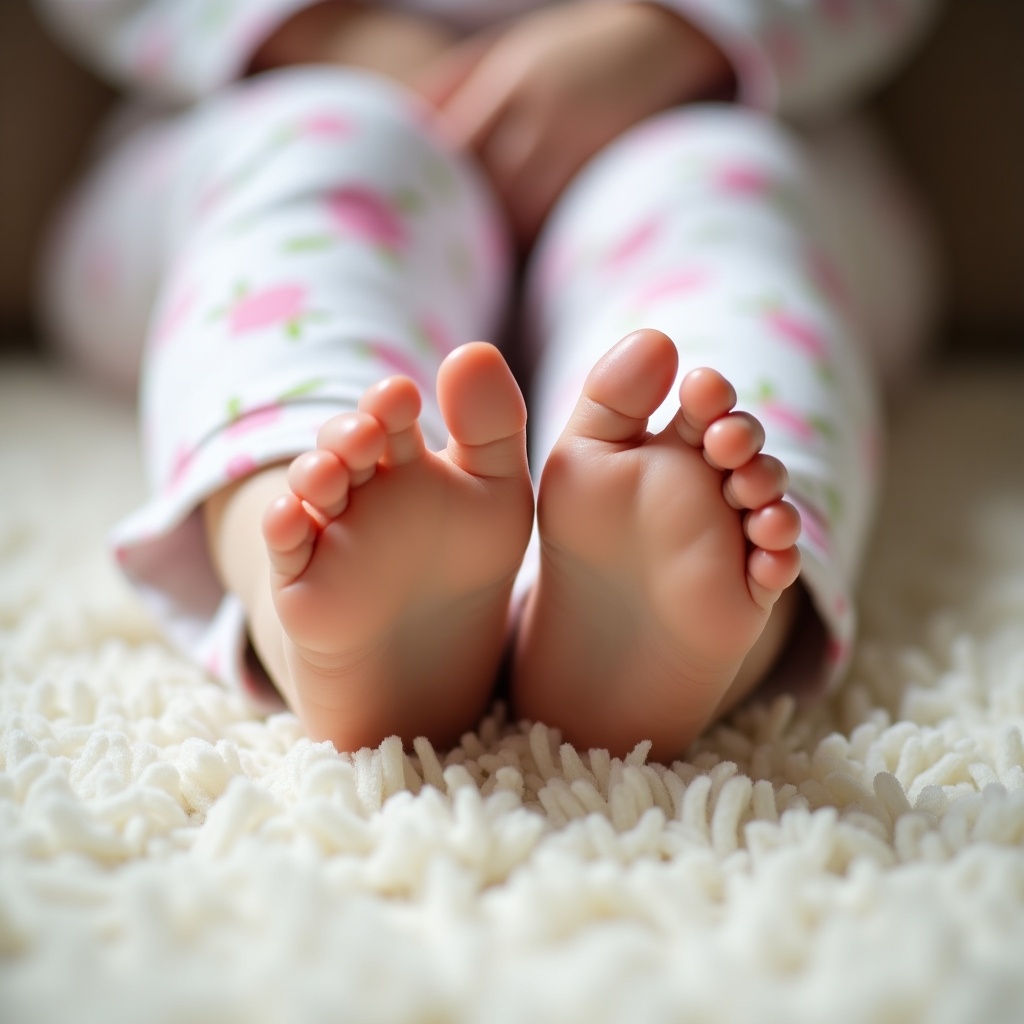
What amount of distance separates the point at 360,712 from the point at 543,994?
0.16 metres

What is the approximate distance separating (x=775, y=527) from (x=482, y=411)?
0.36 ft

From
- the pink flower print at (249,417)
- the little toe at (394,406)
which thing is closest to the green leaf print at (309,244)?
the pink flower print at (249,417)

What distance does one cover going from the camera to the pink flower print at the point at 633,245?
660 millimetres

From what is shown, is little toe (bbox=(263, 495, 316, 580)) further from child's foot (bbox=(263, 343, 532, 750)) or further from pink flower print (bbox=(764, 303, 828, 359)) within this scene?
pink flower print (bbox=(764, 303, 828, 359))

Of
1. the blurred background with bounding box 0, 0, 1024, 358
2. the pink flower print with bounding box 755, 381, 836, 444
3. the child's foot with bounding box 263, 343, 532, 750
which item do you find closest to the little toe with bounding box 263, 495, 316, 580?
the child's foot with bounding box 263, 343, 532, 750

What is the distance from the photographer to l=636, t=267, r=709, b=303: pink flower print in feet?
1.93

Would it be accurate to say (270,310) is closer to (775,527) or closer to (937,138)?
(775,527)

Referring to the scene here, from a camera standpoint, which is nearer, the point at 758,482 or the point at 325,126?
the point at 758,482

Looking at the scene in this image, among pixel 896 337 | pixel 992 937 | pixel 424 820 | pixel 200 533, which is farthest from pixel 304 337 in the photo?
pixel 896 337

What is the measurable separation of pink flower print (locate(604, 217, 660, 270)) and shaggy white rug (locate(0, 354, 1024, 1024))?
27 centimetres

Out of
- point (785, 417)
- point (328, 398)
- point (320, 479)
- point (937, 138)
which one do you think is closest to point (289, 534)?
point (320, 479)

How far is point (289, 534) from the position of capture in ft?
1.24

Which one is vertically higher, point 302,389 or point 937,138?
point 302,389

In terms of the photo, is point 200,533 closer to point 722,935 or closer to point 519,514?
point 519,514
